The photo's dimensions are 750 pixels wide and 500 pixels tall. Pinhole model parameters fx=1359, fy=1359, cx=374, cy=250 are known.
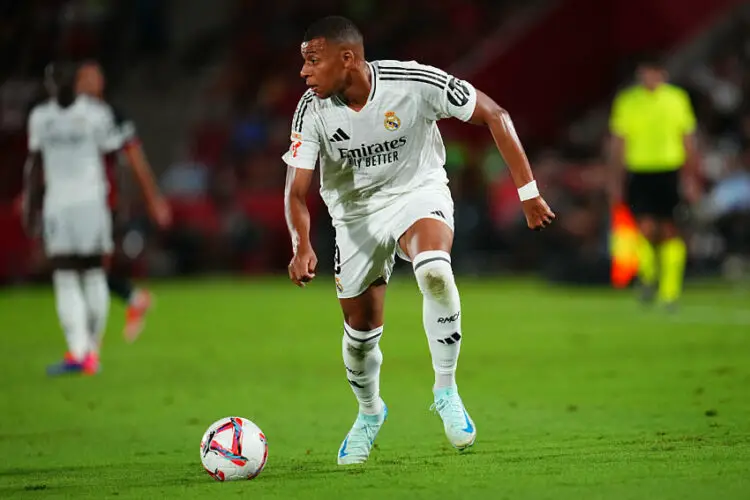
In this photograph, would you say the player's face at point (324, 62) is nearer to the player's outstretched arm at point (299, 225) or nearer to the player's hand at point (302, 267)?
the player's outstretched arm at point (299, 225)

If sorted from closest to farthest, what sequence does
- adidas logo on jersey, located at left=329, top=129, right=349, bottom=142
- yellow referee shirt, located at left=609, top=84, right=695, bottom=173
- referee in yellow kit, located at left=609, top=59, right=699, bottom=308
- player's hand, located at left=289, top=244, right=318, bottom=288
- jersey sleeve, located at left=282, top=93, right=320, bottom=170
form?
player's hand, located at left=289, top=244, right=318, bottom=288
jersey sleeve, located at left=282, top=93, right=320, bottom=170
adidas logo on jersey, located at left=329, top=129, right=349, bottom=142
referee in yellow kit, located at left=609, top=59, right=699, bottom=308
yellow referee shirt, located at left=609, top=84, right=695, bottom=173

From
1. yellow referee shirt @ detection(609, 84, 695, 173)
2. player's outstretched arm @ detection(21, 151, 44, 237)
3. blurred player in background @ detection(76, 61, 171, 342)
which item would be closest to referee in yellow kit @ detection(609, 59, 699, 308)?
yellow referee shirt @ detection(609, 84, 695, 173)

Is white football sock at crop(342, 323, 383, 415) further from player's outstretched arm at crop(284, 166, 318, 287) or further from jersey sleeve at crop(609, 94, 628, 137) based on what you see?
jersey sleeve at crop(609, 94, 628, 137)

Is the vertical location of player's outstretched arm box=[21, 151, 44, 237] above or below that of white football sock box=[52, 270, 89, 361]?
above

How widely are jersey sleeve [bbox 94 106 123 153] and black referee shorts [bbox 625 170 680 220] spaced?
22.0ft

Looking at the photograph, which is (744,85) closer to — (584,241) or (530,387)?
(584,241)

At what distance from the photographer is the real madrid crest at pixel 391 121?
6.74 metres

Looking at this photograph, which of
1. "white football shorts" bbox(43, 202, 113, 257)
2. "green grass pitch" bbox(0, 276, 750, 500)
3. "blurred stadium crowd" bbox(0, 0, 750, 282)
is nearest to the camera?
"green grass pitch" bbox(0, 276, 750, 500)

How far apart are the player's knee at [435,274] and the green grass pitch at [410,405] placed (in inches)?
31.8

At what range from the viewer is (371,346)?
6926 millimetres

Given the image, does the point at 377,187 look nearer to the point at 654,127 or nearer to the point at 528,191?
the point at 528,191

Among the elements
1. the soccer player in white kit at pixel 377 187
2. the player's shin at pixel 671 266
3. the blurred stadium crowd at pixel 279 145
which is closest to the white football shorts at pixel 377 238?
the soccer player in white kit at pixel 377 187

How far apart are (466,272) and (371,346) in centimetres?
1682

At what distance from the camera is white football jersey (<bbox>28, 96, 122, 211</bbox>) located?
11359 mm
